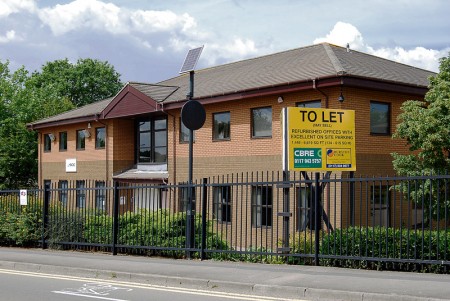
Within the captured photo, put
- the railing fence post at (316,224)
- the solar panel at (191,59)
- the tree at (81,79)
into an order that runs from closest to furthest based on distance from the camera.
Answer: the railing fence post at (316,224) → the solar panel at (191,59) → the tree at (81,79)

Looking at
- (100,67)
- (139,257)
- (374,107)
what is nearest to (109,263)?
(139,257)

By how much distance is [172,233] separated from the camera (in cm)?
1511

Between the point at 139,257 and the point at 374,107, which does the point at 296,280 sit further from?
the point at 374,107

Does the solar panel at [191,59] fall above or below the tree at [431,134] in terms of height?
above

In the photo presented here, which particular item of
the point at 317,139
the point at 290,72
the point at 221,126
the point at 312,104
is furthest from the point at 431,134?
the point at 221,126

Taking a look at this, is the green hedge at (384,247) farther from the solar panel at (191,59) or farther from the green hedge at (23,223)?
the green hedge at (23,223)

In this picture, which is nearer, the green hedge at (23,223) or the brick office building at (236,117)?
the green hedge at (23,223)

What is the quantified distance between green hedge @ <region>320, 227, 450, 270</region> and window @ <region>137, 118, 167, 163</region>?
17.4 metres

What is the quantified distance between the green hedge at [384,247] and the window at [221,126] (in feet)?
40.2

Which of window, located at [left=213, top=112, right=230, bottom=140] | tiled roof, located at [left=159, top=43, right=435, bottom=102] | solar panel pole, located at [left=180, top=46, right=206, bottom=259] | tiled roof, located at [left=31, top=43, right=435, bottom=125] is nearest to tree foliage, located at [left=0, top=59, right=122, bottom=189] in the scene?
tiled roof, located at [left=31, top=43, right=435, bottom=125]

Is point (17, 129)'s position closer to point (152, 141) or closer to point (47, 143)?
point (47, 143)

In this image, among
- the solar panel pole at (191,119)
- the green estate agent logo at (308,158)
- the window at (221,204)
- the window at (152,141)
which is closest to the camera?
the green estate agent logo at (308,158)

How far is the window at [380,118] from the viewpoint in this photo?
21328mm

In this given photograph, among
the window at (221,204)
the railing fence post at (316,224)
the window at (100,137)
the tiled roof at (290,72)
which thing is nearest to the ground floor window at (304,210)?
the railing fence post at (316,224)
